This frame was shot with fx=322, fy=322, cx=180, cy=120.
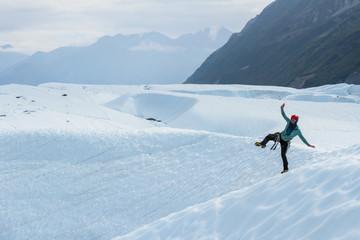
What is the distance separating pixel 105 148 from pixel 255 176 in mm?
8017

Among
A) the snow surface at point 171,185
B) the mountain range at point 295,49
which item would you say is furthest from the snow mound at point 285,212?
the mountain range at point 295,49

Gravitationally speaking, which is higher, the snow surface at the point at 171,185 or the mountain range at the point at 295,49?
the mountain range at the point at 295,49

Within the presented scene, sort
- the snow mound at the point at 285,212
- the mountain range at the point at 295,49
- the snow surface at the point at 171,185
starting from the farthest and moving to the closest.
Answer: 1. the mountain range at the point at 295,49
2. the snow surface at the point at 171,185
3. the snow mound at the point at 285,212

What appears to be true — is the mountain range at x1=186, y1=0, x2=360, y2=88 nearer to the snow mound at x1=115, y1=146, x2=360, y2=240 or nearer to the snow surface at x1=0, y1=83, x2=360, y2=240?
the snow surface at x1=0, y1=83, x2=360, y2=240

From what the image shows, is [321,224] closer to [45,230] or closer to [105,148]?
[45,230]

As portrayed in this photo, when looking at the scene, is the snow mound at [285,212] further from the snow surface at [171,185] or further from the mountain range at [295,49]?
the mountain range at [295,49]

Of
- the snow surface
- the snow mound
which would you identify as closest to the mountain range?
the snow surface

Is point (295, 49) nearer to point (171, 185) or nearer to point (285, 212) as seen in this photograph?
point (171, 185)

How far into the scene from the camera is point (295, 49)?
13350cm

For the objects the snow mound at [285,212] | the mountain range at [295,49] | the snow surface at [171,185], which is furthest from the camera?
the mountain range at [295,49]

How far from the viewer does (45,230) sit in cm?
1236

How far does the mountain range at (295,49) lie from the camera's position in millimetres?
97250

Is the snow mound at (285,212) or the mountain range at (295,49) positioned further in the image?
the mountain range at (295,49)

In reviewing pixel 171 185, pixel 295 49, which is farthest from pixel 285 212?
pixel 295 49
